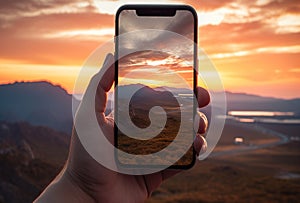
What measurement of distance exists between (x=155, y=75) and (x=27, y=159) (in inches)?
620

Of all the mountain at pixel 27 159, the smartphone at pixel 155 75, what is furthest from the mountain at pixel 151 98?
the mountain at pixel 27 159

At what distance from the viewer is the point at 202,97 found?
2289 millimetres

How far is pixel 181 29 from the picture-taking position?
2.27 m

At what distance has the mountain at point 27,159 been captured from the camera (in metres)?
14.4

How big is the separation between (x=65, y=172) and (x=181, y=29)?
45.4 inches

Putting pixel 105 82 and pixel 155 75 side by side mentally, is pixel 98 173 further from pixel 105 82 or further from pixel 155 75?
pixel 155 75

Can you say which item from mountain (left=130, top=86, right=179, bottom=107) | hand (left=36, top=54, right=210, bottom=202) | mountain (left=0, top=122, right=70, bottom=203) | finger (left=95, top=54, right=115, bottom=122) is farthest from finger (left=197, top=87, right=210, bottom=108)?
mountain (left=0, top=122, right=70, bottom=203)

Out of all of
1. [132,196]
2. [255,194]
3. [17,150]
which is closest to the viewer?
[132,196]

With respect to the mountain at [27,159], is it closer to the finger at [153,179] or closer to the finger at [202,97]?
the finger at [153,179]

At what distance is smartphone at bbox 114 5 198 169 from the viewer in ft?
7.39

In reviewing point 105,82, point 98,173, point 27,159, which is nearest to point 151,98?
point 105,82

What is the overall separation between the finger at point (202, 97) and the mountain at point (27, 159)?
12.3m

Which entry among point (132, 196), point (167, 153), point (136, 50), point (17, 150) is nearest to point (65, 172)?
point (132, 196)

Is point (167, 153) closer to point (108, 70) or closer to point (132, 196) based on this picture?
point (132, 196)
